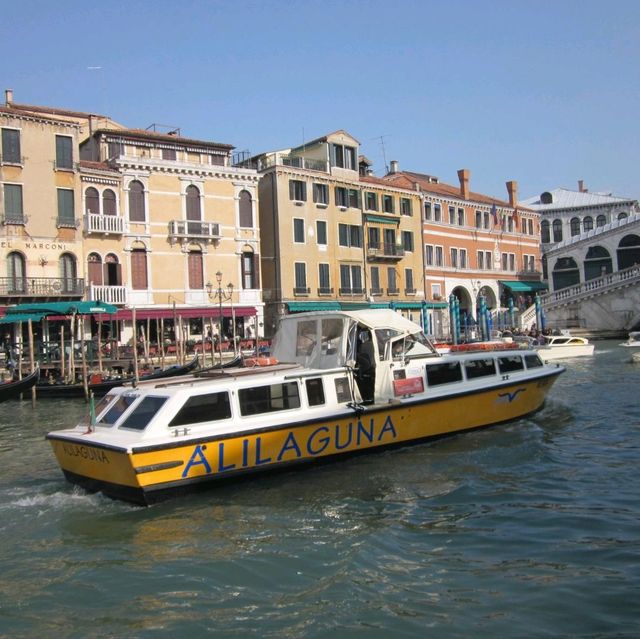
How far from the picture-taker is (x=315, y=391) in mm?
10367

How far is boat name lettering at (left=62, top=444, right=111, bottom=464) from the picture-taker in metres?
8.61

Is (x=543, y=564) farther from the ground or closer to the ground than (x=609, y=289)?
closer to the ground

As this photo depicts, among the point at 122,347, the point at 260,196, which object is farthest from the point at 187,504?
the point at 260,196

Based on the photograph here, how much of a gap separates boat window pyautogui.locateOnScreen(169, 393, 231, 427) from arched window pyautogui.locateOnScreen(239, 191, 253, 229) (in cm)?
2258

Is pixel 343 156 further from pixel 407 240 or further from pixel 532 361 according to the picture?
pixel 532 361

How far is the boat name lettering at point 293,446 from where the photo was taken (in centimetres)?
902

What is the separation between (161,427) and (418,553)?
3540mm

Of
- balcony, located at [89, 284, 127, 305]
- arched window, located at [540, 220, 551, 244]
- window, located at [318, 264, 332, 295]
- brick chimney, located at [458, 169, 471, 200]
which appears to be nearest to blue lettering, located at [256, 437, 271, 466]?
balcony, located at [89, 284, 127, 305]

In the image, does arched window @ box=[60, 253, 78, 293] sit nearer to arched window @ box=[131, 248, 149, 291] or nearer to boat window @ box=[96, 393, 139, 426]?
arched window @ box=[131, 248, 149, 291]

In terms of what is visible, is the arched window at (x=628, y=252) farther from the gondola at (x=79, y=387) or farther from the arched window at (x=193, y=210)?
the gondola at (x=79, y=387)

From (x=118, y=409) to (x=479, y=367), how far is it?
6.39 meters

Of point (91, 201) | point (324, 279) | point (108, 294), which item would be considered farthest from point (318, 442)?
point (324, 279)

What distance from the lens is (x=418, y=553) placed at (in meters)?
6.96

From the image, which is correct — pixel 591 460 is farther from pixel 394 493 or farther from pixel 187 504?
pixel 187 504
